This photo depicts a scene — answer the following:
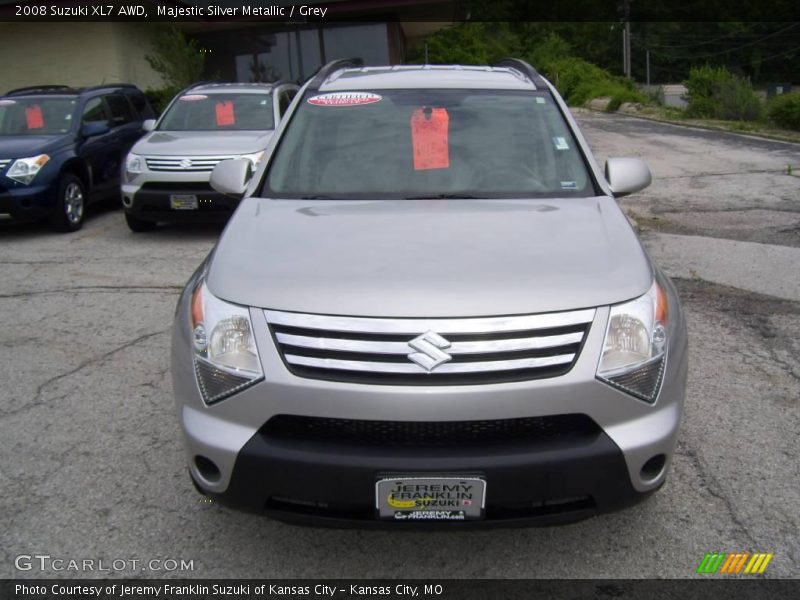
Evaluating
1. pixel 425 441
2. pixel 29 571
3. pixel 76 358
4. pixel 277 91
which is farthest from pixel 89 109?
pixel 425 441

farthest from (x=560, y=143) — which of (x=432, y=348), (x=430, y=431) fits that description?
(x=430, y=431)

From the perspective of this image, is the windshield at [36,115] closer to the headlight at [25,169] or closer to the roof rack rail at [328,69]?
the headlight at [25,169]

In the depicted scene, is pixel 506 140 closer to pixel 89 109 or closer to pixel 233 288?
pixel 233 288

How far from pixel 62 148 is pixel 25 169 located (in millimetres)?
634

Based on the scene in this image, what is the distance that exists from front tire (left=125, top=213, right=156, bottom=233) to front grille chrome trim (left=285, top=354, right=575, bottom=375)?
697 cm

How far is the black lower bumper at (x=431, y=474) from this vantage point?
2.42m

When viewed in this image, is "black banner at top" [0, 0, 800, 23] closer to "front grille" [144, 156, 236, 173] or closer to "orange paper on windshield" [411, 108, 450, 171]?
"front grille" [144, 156, 236, 173]

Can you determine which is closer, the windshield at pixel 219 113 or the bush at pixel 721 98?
the windshield at pixel 219 113

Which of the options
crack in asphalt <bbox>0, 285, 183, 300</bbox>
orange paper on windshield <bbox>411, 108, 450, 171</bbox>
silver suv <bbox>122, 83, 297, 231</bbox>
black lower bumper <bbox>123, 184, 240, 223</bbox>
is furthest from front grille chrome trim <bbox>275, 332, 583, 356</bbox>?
black lower bumper <bbox>123, 184, 240, 223</bbox>

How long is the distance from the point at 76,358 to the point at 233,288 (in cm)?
276

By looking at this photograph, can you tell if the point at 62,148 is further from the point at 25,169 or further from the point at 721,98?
the point at 721,98

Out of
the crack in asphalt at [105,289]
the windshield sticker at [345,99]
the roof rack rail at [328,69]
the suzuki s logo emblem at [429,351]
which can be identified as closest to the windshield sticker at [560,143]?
the windshield sticker at [345,99]

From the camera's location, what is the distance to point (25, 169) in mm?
8648

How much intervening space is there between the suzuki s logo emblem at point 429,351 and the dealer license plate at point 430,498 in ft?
1.16
